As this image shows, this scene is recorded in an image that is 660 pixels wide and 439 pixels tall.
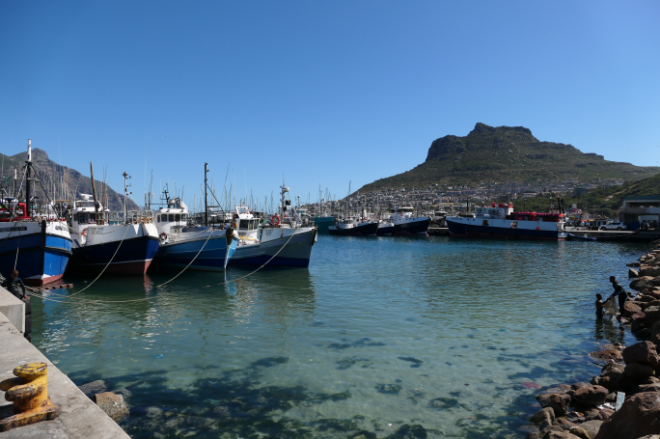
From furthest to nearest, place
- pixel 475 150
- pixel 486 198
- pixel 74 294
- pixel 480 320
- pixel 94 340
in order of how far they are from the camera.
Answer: pixel 475 150, pixel 486 198, pixel 74 294, pixel 480 320, pixel 94 340

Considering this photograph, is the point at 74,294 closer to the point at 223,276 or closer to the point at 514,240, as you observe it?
the point at 223,276

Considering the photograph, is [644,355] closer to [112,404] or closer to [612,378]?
[612,378]

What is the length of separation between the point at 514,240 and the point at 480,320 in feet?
174

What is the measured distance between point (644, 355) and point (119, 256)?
2482 cm

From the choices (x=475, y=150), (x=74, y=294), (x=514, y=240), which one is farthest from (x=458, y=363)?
(x=475, y=150)

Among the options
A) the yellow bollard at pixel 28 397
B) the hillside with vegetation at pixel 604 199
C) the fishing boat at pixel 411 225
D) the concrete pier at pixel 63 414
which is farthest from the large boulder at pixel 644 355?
the hillside with vegetation at pixel 604 199

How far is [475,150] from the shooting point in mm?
160375

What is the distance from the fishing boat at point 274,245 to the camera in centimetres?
2794

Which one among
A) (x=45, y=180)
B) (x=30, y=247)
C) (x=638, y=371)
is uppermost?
(x=45, y=180)

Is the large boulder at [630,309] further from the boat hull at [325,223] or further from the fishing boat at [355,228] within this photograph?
the boat hull at [325,223]

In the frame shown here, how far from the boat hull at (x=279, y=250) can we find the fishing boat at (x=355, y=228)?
158ft

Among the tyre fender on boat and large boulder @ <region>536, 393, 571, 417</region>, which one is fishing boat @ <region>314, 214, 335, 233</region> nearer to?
the tyre fender on boat

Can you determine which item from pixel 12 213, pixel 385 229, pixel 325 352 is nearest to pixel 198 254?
pixel 12 213

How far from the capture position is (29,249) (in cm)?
1955
